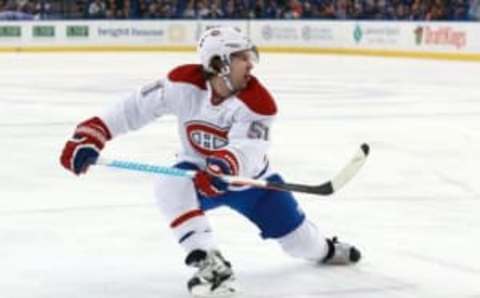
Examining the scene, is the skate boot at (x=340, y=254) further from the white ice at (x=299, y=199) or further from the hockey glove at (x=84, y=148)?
the hockey glove at (x=84, y=148)

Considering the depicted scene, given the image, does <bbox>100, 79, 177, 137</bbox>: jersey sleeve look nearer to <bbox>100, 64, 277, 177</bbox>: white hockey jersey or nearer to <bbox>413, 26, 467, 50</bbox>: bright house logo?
<bbox>100, 64, 277, 177</bbox>: white hockey jersey

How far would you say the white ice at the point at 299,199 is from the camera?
328 centimetres

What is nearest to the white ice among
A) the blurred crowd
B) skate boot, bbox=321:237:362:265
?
skate boot, bbox=321:237:362:265

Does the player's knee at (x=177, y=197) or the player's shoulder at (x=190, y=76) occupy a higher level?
the player's shoulder at (x=190, y=76)

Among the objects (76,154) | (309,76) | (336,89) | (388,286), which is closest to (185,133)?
(76,154)

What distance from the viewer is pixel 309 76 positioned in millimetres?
12797

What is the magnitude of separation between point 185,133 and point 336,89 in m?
7.90

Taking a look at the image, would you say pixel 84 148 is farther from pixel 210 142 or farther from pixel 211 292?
pixel 211 292

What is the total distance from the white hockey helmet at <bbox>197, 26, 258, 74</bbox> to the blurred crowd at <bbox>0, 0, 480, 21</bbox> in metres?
14.1

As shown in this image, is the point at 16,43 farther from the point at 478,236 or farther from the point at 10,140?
the point at 478,236

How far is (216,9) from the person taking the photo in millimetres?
18516

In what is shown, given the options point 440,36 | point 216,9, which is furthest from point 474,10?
point 216,9

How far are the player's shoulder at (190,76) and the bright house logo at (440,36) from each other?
41.5 ft

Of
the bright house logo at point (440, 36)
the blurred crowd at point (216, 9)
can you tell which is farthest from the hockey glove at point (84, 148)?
the blurred crowd at point (216, 9)
